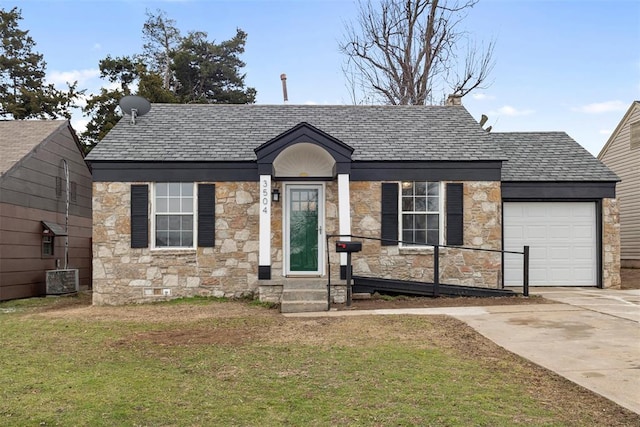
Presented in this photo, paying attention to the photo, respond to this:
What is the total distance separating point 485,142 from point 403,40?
12.8 meters

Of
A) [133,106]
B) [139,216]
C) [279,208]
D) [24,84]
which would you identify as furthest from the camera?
[24,84]

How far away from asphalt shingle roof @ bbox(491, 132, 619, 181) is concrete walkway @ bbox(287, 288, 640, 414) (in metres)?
2.79

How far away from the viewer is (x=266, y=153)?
34.2 feet

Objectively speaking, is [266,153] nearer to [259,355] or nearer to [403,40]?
[259,355]

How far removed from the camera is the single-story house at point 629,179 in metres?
17.0

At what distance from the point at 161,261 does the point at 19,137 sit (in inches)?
261

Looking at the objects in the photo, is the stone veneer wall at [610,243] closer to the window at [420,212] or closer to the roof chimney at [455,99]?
the window at [420,212]

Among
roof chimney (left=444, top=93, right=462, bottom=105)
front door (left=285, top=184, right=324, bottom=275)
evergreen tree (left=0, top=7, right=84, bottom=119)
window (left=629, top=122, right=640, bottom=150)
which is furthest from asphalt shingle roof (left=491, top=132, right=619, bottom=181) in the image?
evergreen tree (left=0, top=7, right=84, bottom=119)

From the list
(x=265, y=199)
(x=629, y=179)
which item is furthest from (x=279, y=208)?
(x=629, y=179)

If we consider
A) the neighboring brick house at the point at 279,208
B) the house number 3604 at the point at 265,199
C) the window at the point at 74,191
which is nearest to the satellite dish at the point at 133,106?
the neighboring brick house at the point at 279,208

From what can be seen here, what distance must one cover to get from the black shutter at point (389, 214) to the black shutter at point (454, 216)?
42.2 inches

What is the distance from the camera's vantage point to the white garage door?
1234cm

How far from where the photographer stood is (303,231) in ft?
37.0

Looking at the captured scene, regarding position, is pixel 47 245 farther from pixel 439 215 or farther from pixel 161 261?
pixel 439 215
